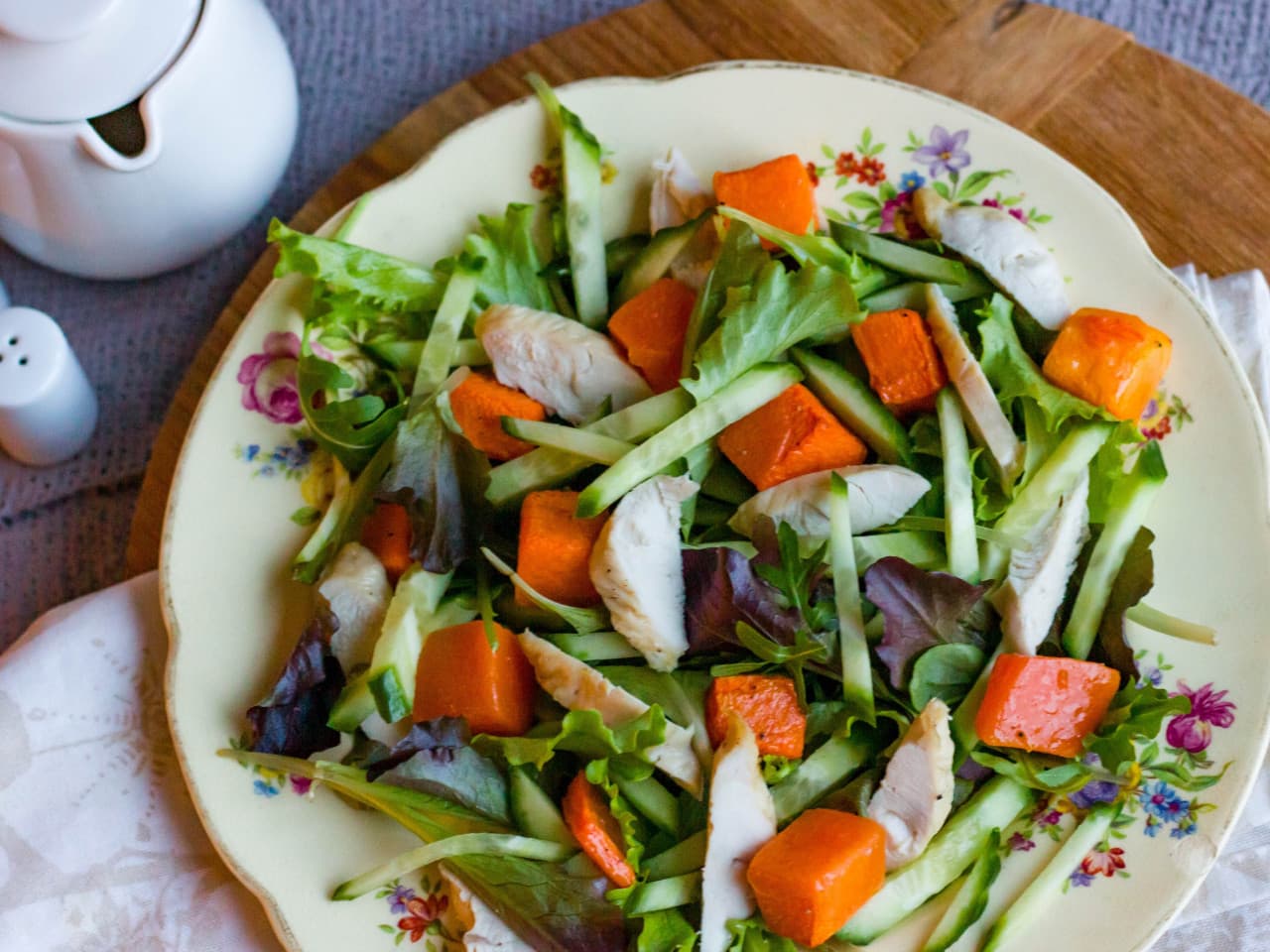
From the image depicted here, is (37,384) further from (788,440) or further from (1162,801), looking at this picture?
(1162,801)

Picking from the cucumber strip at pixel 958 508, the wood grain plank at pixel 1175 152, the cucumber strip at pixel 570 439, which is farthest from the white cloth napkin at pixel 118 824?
the cucumber strip at pixel 570 439

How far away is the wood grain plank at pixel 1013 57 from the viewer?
6.30ft

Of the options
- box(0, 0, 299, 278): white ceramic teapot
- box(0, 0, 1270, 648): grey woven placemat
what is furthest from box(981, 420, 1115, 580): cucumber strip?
box(0, 0, 299, 278): white ceramic teapot

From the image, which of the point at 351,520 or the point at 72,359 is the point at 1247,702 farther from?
the point at 72,359

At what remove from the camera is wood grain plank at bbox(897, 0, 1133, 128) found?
6.30ft

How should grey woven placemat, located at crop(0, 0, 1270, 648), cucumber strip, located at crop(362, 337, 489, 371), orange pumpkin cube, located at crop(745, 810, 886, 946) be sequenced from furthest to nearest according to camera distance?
grey woven placemat, located at crop(0, 0, 1270, 648), cucumber strip, located at crop(362, 337, 489, 371), orange pumpkin cube, located at crop(745, 810, 886, 946)

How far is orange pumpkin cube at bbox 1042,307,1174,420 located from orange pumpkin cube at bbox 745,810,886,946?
65 centimetres

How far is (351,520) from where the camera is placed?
1.67 metres

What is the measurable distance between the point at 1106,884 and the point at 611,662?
2.32 feet

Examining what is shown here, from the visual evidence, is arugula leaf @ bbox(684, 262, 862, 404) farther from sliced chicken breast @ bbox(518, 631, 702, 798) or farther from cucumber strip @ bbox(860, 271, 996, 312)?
sliced chicken breast @ bbox(518, 631, 702, 798)

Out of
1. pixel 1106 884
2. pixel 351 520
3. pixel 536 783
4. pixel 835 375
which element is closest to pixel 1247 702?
pixel 1106 884

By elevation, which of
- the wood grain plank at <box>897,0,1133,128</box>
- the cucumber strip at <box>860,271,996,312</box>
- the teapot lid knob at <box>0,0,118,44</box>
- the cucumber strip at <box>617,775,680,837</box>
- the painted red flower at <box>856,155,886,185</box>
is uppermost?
the wood grain plank at <box>897,0,1133,128</box>

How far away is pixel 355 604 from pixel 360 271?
0.48 meters

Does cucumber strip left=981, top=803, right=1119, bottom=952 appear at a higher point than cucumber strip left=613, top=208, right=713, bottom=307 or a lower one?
lower
